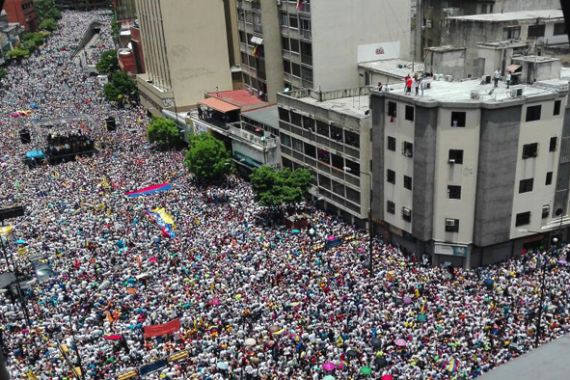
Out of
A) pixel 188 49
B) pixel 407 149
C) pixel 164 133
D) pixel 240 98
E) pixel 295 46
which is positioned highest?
pixel 295 46

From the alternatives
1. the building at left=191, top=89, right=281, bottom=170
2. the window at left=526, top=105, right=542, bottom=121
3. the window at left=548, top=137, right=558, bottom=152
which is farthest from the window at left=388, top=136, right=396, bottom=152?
the building at left=191, top=89, right=281, bottom=170

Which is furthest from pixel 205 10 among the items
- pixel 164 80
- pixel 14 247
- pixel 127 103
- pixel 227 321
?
pixel 227 321

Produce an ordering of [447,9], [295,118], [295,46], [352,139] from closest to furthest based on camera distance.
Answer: [352,139] < [295,118] < [295,46] < [447,9]

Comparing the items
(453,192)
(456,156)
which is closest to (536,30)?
(456,156)

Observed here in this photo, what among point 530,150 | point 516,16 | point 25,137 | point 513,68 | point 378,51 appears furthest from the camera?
point 25,137

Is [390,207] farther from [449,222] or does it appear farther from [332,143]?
[332,143]

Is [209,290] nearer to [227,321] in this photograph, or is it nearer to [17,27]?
[227,321]

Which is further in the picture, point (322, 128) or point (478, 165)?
point (322, 128)
